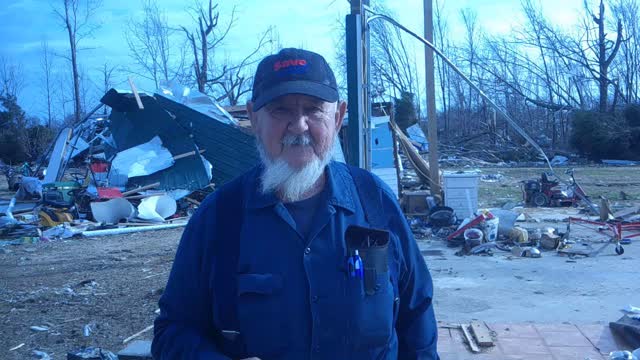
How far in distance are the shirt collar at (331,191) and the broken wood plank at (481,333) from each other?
3160 mm

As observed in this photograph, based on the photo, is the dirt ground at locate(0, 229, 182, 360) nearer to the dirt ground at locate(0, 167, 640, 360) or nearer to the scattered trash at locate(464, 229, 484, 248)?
the dirt ground at locate(0, 167, 640, 360)

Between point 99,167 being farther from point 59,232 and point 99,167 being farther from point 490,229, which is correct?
point 490,229

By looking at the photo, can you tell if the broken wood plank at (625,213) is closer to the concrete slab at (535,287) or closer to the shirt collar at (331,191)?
the concrete slab at (535,287)

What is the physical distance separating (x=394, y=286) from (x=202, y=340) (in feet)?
2.13

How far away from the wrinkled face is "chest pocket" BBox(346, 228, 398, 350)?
36cm

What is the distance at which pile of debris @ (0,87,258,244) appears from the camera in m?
15.0

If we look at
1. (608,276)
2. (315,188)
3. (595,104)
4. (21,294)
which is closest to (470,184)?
(608,276)

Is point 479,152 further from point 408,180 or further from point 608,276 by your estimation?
point 608,276

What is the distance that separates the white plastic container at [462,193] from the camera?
1172 cm

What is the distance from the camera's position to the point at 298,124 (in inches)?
79.0

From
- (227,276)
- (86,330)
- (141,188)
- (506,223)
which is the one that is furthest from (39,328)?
(141,188)

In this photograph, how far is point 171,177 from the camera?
17.1 metres

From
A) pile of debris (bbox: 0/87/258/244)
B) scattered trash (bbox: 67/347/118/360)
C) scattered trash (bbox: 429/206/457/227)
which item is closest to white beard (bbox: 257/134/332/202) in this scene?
scattered trash (bbox: 67/347/118/360)

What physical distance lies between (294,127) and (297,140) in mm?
47
